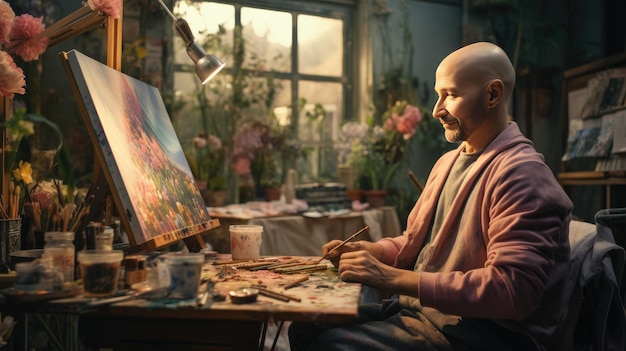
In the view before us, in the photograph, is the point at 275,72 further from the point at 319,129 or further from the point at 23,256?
the point at 23,256

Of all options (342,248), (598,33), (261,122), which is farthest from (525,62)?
(342,248)

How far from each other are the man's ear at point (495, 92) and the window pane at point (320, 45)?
329cm

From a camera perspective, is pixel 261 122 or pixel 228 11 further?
pixel 228 11

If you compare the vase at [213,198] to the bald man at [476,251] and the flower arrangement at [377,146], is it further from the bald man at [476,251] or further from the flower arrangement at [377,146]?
the bald man at [476,251]

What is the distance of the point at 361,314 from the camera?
1711 millimetres

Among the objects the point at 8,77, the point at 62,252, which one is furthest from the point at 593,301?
the point at 8,77

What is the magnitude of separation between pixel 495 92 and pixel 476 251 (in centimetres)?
46

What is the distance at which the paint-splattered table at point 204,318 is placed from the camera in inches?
46.1

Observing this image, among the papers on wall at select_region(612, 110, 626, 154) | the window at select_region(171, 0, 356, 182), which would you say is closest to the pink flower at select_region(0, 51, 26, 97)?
the window at select_region(171, 0, 356, 182)

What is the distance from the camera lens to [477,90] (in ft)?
5.07

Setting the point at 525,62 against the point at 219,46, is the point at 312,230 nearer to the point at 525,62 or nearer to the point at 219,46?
the point at 219,46

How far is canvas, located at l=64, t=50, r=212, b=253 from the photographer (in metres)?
1.40

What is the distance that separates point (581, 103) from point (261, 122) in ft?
8.16

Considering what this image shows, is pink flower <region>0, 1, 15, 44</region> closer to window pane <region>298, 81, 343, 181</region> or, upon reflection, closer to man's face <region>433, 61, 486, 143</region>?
man's face <region>433, 61, 486, 143</region>
